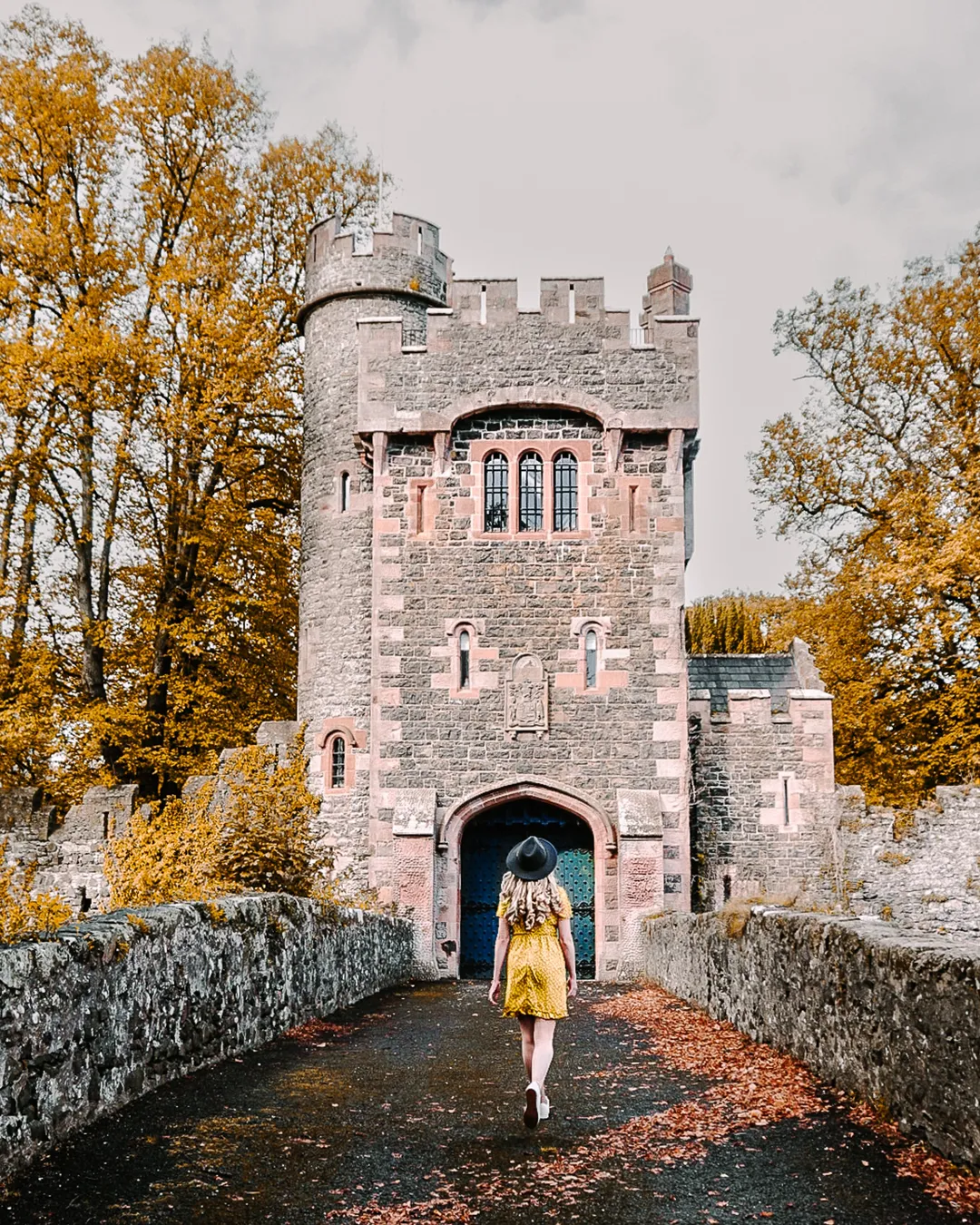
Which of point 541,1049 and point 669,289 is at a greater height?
point 669,289

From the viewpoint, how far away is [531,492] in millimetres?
18047

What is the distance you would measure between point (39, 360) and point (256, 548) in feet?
16.4

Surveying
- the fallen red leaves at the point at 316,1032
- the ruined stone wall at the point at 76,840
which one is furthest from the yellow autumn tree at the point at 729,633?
the fallen red leaves at the point at 316,1032

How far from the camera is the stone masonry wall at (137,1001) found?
4.80 m

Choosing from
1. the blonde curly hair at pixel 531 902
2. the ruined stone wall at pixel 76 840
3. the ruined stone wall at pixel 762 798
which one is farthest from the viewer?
the ruined stone wall at pixel 76 840

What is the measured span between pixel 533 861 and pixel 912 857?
12670mm

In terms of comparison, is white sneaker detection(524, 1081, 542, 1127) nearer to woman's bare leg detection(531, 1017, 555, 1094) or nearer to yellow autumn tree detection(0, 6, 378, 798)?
woman's bare leg detection(531, 1017, 555, 1094)

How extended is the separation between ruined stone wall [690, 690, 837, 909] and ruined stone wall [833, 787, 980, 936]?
0.26 metres

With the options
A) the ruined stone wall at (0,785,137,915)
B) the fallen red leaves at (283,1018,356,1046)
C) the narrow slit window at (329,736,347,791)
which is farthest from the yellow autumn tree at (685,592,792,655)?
the fallen red leaves at (283,1018,356,1046)

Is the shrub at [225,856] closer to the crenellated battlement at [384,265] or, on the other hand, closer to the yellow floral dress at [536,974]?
the yellow floral dress at [536,974]

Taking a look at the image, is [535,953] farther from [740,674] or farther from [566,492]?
[740,674]

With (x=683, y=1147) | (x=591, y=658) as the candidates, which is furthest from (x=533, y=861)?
(x=591, y=658)

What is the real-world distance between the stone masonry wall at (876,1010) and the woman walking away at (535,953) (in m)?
1.24

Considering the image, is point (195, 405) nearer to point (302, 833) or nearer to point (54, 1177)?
point (302, 833)
